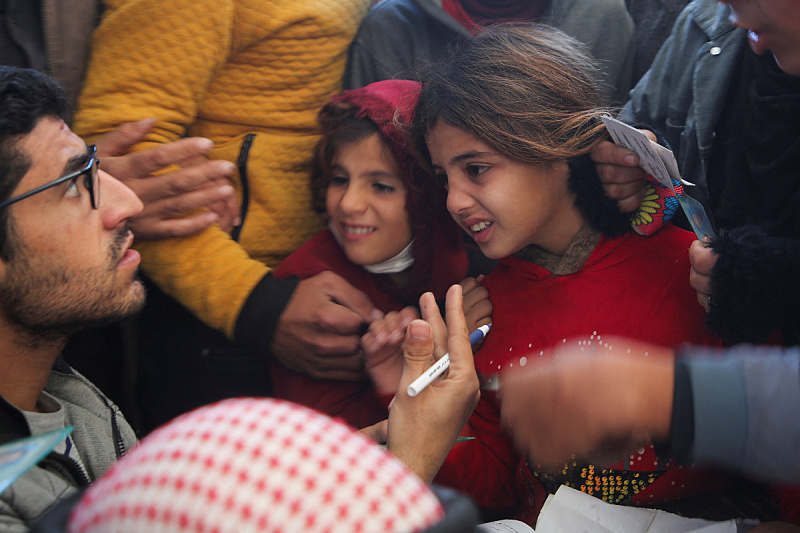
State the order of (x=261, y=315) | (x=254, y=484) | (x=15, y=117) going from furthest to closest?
(x=261, y=315), (x=15, y=117), (x=254, y=484)

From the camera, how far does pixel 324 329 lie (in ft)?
5.28

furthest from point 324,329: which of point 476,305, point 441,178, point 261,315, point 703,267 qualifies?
point 703,267

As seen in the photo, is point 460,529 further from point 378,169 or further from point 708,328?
point 378,169

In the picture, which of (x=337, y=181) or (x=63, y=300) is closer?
(x=63, y=300)

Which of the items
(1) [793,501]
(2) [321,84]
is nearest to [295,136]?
(2) [321,84]

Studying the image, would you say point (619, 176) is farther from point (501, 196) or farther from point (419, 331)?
point (419, 331)

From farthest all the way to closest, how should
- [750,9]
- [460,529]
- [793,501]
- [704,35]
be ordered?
1. [704,35]
2. [750,9]
3. [793,501]
4. [460,529]

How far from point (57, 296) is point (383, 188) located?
963 mm

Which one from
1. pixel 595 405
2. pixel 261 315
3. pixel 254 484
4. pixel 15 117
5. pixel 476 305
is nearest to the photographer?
pixel 254 484

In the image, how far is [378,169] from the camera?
177cm

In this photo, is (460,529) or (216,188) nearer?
(460,529)

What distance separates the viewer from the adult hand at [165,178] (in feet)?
4.92

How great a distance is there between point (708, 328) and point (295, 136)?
130 cm

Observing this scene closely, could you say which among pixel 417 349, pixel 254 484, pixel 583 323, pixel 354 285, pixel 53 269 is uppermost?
pixel 254 484
